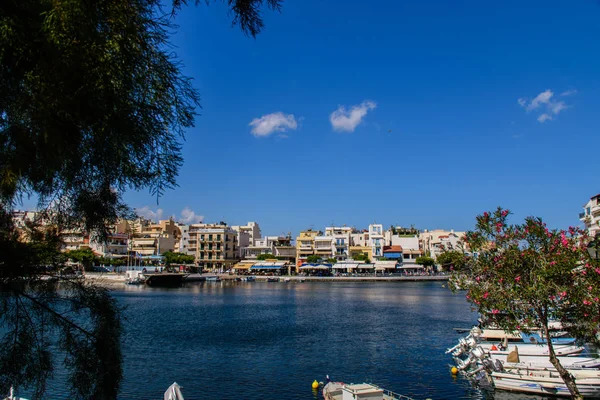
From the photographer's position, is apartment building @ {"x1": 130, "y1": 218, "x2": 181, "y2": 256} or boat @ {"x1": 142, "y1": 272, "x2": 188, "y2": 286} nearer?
boat @ {"x1": 142, "y1": 272, "x2": 188, "y2": 286}

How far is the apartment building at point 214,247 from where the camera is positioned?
102m

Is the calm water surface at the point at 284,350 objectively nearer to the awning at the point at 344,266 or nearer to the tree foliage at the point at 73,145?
the tree foliage at the point at 73,145

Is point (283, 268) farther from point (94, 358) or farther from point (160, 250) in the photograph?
point (94, 358)

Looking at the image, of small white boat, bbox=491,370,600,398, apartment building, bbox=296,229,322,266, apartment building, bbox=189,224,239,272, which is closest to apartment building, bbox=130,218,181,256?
apartment building, bbox=189,224,239,272

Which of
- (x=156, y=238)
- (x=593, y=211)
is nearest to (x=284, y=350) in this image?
(x=593, y=211)

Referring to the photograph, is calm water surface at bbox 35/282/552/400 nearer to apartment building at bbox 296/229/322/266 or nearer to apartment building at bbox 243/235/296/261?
apartment building at bbox 296/229/322/266

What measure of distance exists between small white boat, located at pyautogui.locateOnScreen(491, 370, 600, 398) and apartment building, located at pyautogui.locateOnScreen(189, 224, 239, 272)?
284 ft

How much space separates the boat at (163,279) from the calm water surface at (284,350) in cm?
3681

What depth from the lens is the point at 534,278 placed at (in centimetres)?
1088

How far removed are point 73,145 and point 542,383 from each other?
62.0 ft

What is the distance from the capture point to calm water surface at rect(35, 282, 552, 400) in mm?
18000

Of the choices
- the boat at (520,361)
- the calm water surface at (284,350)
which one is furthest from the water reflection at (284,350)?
the boat at (520,361)

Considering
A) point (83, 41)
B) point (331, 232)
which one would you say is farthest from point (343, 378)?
point (331, 232)

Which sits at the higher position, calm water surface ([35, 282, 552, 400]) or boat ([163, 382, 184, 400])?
boat ([163, 382, 184, 400])
